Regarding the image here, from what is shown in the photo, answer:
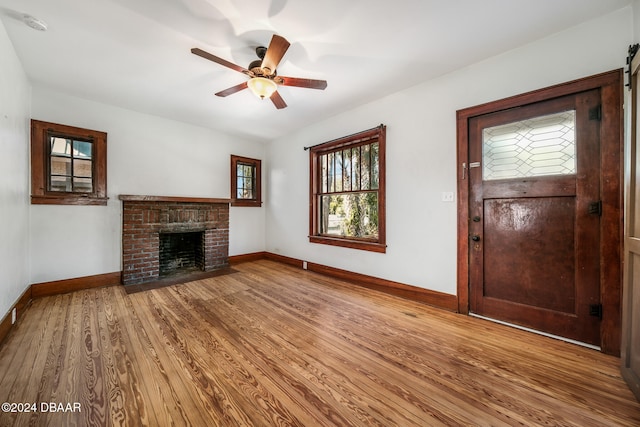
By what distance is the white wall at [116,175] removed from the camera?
3.22m

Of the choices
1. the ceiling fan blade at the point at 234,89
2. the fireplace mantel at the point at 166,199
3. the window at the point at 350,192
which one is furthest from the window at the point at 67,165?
the window at the point at 350,192

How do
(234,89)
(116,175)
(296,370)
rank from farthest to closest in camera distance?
(116,175), (234,89), (296,370)

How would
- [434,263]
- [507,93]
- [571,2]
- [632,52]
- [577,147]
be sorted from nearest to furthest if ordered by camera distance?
[632,52] → [571,2] → [577,147] → [507,93] → [434,263]

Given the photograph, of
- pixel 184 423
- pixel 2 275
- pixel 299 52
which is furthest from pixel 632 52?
pixel 2 275

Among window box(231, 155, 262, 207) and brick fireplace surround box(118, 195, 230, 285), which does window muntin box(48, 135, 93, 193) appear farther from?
window box(231, 155, 262, 207)

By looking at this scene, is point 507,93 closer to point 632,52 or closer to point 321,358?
point 632,52

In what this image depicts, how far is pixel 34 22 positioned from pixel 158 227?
9.02 ft

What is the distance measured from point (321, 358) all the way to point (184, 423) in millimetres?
941

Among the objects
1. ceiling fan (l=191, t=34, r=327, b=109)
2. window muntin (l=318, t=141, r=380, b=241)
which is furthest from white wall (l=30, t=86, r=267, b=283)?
ceiling fan (l=191, t=34, r=327, b=109)

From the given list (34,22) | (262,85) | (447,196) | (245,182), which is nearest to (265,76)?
(262,85)

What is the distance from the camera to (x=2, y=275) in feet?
6.91

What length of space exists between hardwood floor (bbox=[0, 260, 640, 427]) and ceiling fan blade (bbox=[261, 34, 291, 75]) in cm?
249

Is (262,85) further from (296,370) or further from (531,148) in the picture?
(531,148)

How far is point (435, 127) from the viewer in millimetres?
2887
